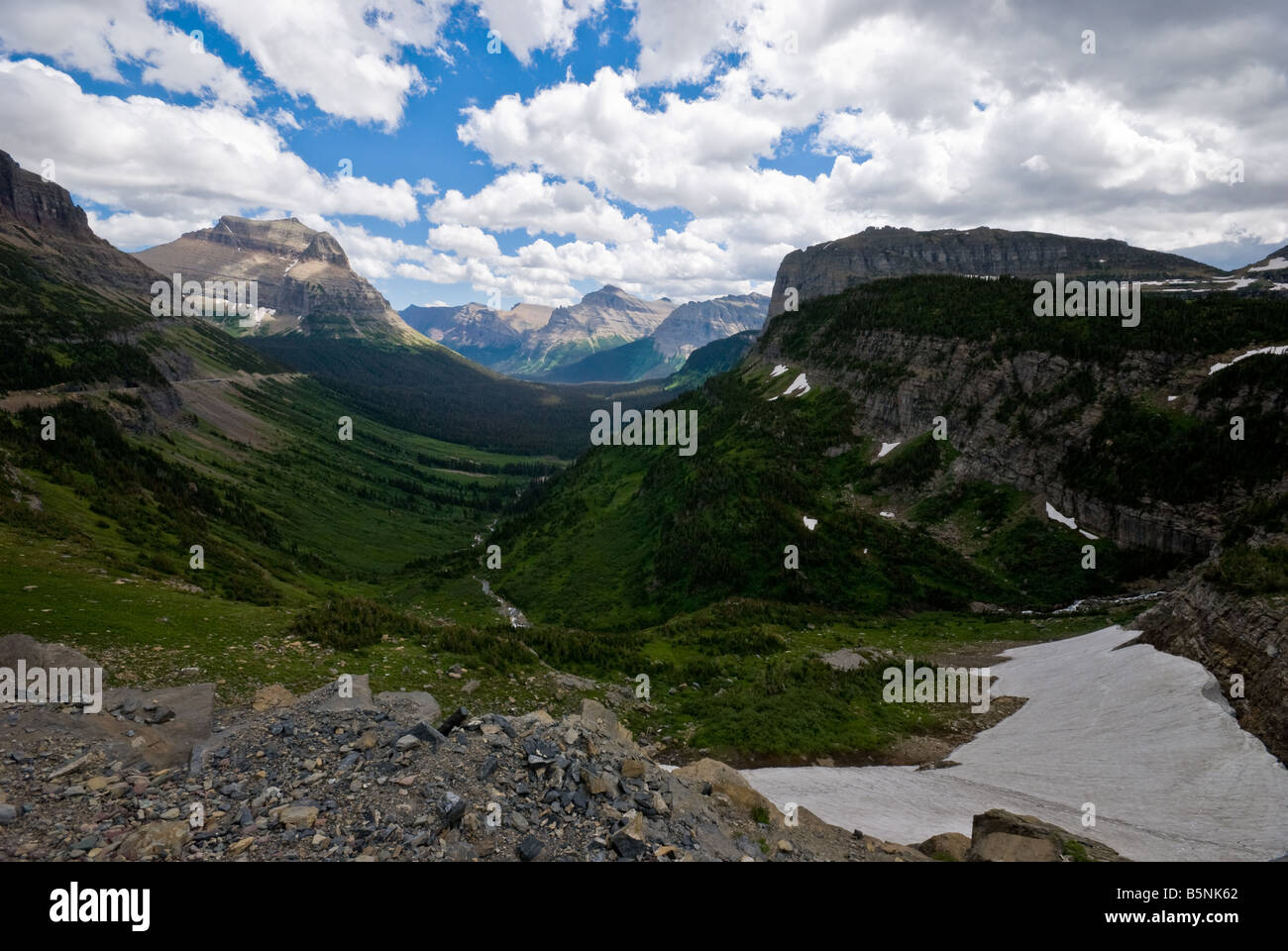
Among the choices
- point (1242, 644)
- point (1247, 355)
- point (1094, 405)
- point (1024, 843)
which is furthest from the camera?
point (1094, 405)

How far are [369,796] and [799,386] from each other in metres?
122

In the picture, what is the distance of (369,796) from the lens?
12.5 m

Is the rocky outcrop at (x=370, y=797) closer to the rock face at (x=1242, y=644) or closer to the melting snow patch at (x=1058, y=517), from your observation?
the rock face at (x=1242, y=644)

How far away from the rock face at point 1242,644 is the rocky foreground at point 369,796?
49.1 ft

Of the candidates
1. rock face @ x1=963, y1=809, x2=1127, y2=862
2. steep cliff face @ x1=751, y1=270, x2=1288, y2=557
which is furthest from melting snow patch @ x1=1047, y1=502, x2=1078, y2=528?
rock face @ x1=963, y1=809, x2=1127, y2=862

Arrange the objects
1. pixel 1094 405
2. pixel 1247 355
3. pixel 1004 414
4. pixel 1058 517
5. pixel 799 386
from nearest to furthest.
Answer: pixel 1247 355, pixel 1058 517, pixel 1094 405, pixel 1004 414, pixel 799 386

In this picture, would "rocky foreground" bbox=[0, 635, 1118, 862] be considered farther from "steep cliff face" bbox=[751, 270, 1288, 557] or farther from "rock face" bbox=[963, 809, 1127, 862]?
"steep cliff face" bbox=[751, 270, 1288, 557]

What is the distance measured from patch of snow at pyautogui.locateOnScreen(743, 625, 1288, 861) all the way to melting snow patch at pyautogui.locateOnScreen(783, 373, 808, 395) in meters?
90.5

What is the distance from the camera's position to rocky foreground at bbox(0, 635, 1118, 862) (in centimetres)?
1101

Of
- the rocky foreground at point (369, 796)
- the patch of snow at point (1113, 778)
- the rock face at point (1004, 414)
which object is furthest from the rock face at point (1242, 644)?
the rock face at point (1004, 414)

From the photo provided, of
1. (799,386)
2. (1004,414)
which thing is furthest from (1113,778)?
(799,386)

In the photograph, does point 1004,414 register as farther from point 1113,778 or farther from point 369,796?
point 369,796
